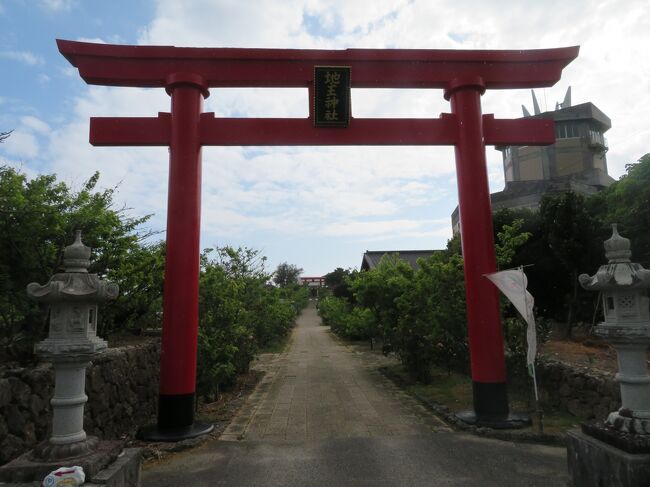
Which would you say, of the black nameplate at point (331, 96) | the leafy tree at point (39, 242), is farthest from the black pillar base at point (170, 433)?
the black nameplate at point (331, 96)

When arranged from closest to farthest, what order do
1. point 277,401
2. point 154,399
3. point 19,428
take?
point 19,428 < point 154,399 < point 277,401

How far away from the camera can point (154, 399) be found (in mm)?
8578

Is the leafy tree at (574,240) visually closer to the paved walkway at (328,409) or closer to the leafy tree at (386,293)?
the leafy tree at (386,293)

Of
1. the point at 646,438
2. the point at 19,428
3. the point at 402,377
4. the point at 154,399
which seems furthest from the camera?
the point at 402,377

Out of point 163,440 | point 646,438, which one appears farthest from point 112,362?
point 646,438

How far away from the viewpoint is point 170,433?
648 centimetres

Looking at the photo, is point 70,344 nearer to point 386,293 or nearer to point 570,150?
point 386,293

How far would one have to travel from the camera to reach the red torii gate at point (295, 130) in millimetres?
6871

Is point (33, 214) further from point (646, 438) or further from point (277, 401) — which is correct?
point (646, 438)

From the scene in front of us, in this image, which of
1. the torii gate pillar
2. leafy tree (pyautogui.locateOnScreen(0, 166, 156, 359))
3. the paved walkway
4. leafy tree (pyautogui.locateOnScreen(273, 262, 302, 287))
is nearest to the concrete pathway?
the paved walkway

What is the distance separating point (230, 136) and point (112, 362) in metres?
4.26

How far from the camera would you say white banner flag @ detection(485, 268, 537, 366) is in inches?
252

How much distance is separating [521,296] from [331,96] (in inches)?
183

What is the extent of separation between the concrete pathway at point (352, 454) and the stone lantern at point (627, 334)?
4.21 feet
